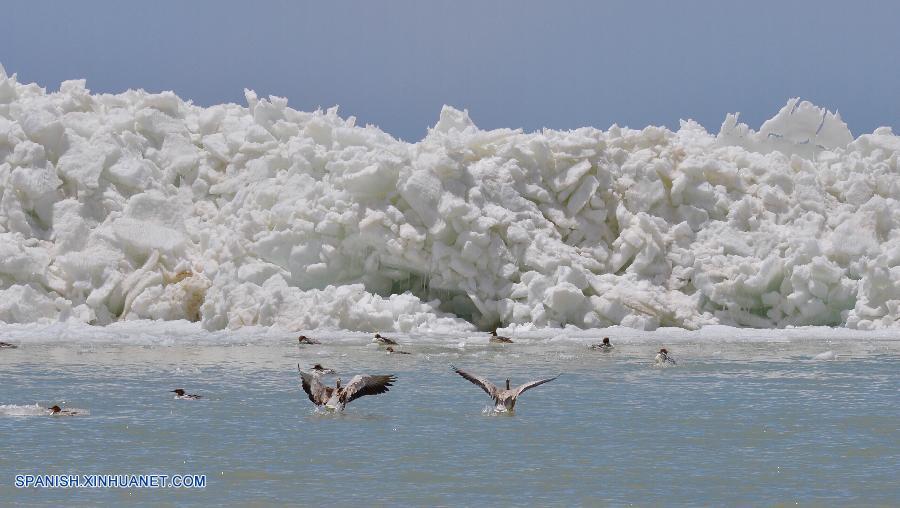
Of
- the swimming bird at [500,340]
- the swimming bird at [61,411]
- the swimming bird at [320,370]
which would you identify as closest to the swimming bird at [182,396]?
the swimming bird at [61,411]

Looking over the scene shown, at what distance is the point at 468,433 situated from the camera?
9539mm

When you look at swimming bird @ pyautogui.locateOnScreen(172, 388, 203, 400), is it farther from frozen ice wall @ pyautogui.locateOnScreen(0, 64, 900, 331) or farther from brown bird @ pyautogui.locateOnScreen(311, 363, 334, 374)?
frozen ice wall @ pyautogui.locateOnScreen(0, 64, 900, 331)

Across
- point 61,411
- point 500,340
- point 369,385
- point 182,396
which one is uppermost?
point 500,340

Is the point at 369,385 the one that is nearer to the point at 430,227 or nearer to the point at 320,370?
the point at 320,370

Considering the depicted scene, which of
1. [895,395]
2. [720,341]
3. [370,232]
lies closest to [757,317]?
[720,341]

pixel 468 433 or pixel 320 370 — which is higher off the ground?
pixel 320 370

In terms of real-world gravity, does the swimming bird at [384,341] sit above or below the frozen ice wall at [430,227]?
below

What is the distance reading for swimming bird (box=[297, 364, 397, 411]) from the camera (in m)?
10.0

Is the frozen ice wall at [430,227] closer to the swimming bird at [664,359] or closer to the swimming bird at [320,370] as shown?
the swimming bird at [664,359]

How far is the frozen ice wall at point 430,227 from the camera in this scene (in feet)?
65.7

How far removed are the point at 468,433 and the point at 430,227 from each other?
11.1 metres

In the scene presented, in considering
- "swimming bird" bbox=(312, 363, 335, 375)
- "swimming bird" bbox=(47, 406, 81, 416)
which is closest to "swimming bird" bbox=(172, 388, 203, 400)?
"swimming bird" bbox=(47, 406, 81, 416)

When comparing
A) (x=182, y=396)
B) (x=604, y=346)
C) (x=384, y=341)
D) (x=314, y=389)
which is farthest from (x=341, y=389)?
(x=604, y=346)

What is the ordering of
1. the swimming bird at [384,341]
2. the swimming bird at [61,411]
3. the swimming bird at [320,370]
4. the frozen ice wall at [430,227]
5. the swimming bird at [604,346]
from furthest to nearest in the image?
the frozen ice wall at [430,227] < the swimming bird at [384,341] < the swimming bird at [604,346] < the swimming bird at [320,370] < the swimming bird at [61,411]
